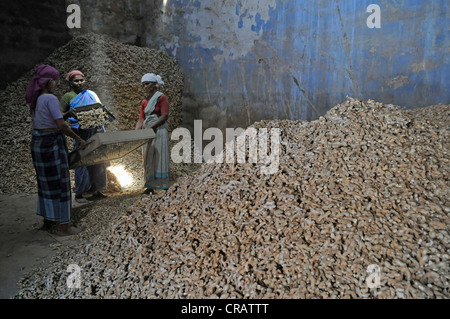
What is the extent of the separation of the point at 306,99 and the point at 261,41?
45.8 inches

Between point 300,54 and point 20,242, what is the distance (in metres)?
3.84

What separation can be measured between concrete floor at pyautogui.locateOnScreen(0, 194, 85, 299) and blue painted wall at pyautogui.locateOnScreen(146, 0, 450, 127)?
116 inches

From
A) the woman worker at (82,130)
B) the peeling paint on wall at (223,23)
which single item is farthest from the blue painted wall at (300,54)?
the woman worker at (82,130)

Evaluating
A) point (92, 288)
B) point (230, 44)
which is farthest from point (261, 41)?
point (92, 288)

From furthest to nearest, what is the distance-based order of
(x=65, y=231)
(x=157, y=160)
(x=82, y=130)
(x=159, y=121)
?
(x=157, y=160) < (x=159, y=121) < (x=82, y=130) < (x=65, y=231)

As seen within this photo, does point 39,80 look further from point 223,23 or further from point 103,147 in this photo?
point 223,23

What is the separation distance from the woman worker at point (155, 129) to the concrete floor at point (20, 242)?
1049mm

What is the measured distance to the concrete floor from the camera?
2.50 metres

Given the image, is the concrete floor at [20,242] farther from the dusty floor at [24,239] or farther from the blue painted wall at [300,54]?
the blue painted wall at [300,54]

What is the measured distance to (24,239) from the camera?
3.11 m

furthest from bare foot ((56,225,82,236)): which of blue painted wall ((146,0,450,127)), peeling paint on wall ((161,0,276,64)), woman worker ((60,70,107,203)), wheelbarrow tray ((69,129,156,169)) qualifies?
peeling paint on wall ((161,0,276,64))

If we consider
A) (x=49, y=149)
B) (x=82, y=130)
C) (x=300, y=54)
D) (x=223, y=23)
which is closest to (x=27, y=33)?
(x=82, y=130)

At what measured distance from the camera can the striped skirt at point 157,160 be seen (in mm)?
4324

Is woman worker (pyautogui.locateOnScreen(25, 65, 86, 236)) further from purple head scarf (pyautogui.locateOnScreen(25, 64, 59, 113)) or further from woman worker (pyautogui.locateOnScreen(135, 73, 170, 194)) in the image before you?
woman worker (pyautogui.locateOnScreen(135, 73, 170, 194))
